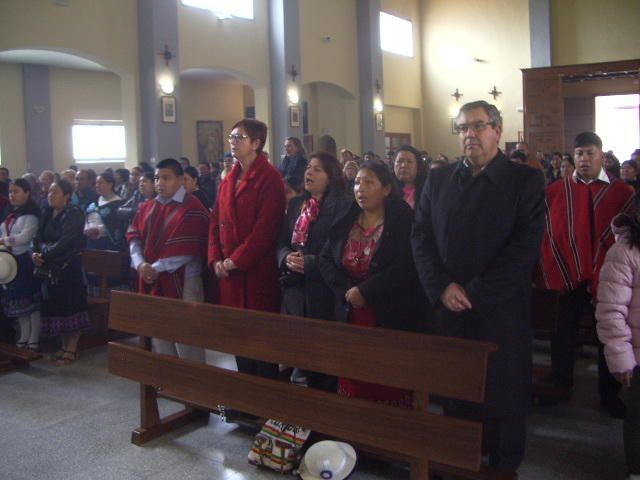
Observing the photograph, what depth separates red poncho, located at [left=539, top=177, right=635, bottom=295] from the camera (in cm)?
362

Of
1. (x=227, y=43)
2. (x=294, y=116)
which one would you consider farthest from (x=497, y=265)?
(x=294, y=116)

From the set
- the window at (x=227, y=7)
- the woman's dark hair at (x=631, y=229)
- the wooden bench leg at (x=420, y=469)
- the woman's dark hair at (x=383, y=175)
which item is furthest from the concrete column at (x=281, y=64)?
the wooden bench leg at (x=420, y=469)

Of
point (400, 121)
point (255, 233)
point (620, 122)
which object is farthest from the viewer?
point (400, 121)

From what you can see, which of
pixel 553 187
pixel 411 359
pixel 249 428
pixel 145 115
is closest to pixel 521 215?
pixel 411 359

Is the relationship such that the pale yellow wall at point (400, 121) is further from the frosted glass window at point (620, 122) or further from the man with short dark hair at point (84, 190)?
the man with short dark hair at point (84, 190)

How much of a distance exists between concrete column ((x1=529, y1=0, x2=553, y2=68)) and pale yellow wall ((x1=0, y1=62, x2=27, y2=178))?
12400 mm

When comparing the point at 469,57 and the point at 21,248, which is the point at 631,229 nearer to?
the point at 21,248

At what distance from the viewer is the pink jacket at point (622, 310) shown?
107 inches

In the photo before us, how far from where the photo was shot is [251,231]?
12.5 feet

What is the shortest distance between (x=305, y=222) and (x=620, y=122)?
14.2 m

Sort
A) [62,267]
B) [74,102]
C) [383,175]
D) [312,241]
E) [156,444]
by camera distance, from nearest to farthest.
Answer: [383,175], [156,444], [312,241], [62,267], [74,102]

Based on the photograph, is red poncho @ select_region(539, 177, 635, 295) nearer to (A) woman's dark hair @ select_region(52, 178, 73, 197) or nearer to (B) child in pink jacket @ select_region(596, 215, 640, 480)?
(B) child in pink jacket @ select_region(596, 215, 640, 480)

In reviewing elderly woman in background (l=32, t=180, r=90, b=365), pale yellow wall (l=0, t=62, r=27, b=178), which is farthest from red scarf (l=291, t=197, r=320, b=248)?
pale yellow wall (l=0, t=62, r=27, b=178)

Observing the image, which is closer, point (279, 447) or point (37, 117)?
point (279, 447)
